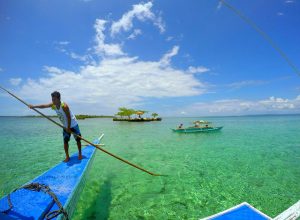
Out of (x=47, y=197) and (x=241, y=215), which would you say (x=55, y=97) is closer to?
(x=47, y=197)

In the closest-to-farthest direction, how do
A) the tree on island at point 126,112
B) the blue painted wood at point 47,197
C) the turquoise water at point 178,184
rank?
1. the blue painted wood at point 47,197
2. the turquoise water at point 178,184
3. the tree on island at point 126,112

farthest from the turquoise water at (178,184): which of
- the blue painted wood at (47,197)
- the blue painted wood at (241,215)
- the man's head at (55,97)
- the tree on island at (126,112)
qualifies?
the tree on island at (126,112)

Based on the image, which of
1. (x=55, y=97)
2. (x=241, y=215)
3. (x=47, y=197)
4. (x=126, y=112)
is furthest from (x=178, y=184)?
(x=126, y=112)

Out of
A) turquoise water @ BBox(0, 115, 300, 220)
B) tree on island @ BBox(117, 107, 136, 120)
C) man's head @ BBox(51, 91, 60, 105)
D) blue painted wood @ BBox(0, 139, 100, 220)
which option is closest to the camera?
blue painted wood @ BBox(0, 139, 100, 220)

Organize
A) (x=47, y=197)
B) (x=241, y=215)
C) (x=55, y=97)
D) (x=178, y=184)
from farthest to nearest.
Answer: (x=178, y=184) → (x=55, y=97) → (x=241, y=215) → (x=47, y=197)

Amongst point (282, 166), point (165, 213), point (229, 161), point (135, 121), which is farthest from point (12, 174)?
point (135, 121)

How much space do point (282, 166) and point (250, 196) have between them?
607 centimetres

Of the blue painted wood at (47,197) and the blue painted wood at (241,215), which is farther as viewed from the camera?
the blue painted wood at (241,215)

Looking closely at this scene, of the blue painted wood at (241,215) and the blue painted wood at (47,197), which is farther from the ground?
the blue painted wood at (47,197)

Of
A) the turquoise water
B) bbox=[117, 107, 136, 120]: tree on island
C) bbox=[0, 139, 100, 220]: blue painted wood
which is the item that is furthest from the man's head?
bbox=[117, 107, 136, 120]: tree on island

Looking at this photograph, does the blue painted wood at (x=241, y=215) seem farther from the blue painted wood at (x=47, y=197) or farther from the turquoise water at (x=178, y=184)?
the blue painted wood at (x=47, y=197)

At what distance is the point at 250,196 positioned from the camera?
24.7ft

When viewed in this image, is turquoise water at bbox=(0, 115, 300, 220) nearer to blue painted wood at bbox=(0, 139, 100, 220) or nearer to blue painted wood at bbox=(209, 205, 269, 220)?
blue painted wood at bbox=(0, 139, 100, 220)

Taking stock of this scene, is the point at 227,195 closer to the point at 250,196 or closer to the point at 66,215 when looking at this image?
the point at 250,196
